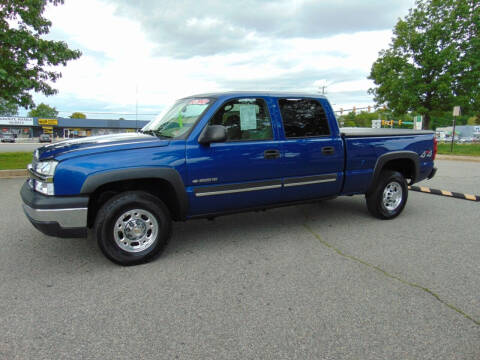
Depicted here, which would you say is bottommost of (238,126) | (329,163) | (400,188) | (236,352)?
(236,352)

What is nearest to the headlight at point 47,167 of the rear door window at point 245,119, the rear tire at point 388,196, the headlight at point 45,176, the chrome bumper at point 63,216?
the headlight at point 45,176

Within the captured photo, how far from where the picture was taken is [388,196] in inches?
207

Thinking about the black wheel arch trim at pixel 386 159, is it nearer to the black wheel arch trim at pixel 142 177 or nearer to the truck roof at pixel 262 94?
the truck roof at pixel 262 94

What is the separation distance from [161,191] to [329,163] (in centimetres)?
224

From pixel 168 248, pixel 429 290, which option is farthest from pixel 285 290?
pixel 168 248

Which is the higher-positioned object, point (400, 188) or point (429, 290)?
point (400, 188)

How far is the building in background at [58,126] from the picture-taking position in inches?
2677

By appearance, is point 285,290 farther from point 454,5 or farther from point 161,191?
point 454,5

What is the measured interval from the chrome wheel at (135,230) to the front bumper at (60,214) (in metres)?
0.35

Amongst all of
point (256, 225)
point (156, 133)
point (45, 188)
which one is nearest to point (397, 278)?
point (256, 225)

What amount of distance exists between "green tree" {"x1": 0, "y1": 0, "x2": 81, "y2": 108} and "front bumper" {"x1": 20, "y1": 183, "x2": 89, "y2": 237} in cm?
937

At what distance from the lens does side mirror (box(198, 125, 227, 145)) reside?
3535 millimetres

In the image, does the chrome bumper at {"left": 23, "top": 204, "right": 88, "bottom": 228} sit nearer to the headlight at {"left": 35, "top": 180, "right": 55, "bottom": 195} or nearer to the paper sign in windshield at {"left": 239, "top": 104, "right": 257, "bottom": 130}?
the headlight at {"left": 35, "top": 180, "right": 55, "bottom": 195}

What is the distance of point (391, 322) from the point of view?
2479 millimetres
